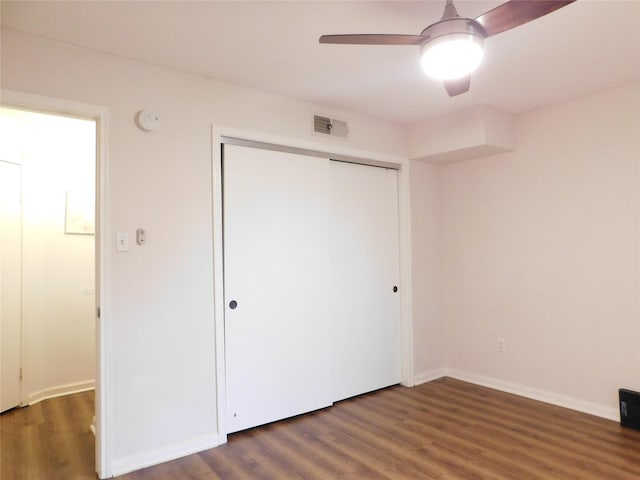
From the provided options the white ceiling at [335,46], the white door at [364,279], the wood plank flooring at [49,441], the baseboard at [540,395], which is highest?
the white ceiling at [335,46]

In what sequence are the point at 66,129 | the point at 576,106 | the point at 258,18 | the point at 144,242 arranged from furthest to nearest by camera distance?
the point at 66,129, the point at 576,106, the point at 144,242, the point at 258,18

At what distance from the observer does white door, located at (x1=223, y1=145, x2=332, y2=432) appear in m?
2.88

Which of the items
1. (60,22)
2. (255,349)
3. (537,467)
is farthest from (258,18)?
(537,467)

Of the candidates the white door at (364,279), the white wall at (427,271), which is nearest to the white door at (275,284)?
the white door at (364,279)

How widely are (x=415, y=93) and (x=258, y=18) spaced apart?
4.88ft

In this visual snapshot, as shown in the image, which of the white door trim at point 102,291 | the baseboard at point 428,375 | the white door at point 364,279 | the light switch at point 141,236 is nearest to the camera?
the white door trim at point 102,291

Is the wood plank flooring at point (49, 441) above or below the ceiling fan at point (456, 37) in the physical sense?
→ below

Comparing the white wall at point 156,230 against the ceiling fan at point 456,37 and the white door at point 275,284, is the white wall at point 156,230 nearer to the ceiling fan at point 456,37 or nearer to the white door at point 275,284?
the white door at point 275,284

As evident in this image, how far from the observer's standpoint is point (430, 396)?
3.58 meters

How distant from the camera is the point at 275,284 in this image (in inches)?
121

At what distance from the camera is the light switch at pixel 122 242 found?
7.95 feet

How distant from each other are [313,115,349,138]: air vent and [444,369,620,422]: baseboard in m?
2.59

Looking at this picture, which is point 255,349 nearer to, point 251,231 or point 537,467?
point 251,231

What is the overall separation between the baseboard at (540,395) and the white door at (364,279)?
70cm
